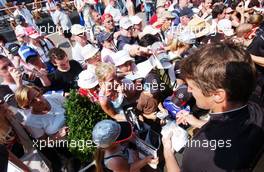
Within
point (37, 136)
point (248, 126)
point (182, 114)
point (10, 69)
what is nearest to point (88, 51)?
point (10, 69)

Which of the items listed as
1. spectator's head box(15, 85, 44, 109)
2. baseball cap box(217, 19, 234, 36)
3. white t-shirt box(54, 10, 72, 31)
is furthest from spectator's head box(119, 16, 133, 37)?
white t-shirt box(54, 10, 72, 31)

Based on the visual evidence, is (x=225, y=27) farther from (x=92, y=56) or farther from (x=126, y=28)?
(x=92, y=56)

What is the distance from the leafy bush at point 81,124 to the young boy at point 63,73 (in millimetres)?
1268

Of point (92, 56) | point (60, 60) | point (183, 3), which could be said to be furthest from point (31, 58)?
point (183, 3)

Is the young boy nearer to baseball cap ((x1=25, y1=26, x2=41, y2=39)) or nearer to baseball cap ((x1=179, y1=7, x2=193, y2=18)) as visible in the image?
baseball cap ((x1=25, y1=26, x2=41, y2=39))

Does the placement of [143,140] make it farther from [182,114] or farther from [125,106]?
[125,106]

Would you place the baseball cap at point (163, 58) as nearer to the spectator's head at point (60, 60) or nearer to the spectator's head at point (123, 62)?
the spectator's head at point (123, 62)

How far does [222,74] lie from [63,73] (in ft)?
9.29

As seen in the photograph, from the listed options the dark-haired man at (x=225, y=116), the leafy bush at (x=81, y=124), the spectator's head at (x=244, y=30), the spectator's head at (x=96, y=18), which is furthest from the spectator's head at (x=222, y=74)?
the spectator's head at (x=96, y=18)

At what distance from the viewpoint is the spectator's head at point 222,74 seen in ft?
4.99

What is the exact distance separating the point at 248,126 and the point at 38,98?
2.06 meters

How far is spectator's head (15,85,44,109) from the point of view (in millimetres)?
2820

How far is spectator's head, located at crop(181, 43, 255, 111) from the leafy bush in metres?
1.18

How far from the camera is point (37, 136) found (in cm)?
281
